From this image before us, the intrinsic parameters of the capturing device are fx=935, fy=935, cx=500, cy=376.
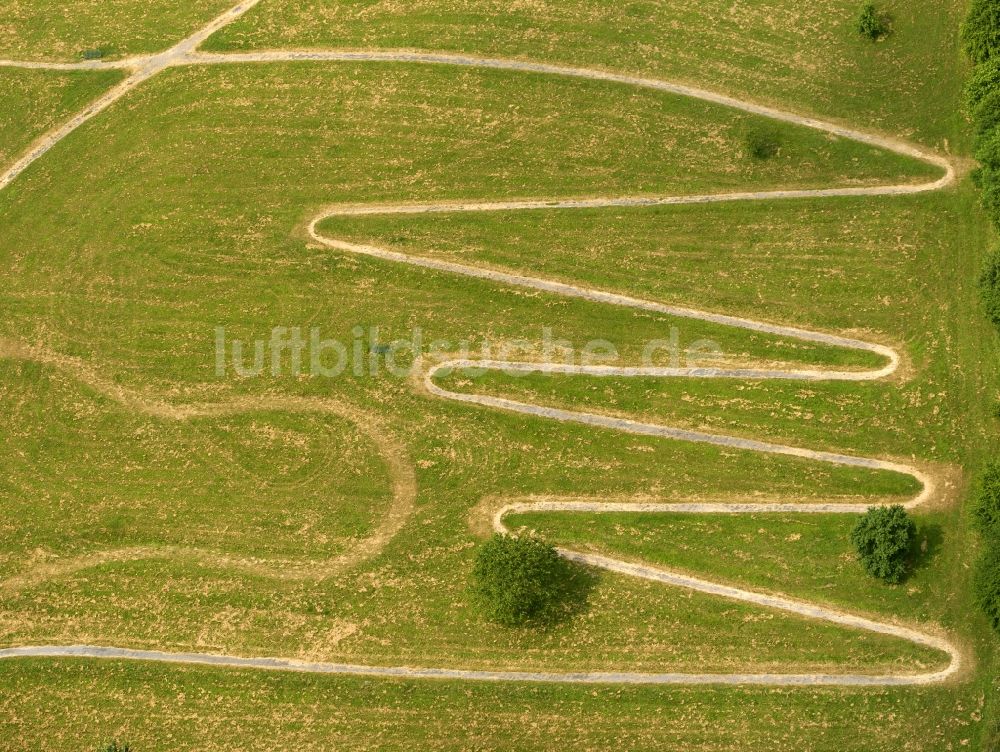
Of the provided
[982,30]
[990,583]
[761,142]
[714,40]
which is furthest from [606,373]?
[982,30]

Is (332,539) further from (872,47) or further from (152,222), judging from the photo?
(872,47)

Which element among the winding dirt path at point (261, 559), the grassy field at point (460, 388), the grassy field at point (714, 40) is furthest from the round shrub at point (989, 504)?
the winding dirt path at point (261, 559)

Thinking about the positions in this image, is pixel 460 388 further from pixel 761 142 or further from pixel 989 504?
pixel 989 504

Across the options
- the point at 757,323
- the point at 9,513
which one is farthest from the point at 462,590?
the point at 9,513

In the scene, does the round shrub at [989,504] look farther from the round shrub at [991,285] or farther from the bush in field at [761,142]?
the bush in field at [761,142]

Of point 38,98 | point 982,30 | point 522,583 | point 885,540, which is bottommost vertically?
point 522,583
